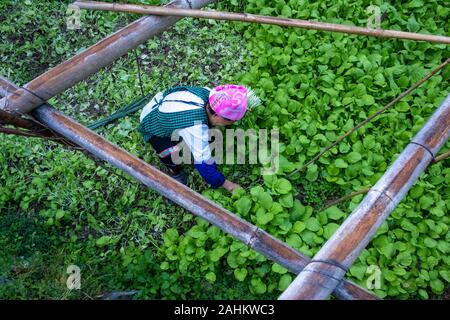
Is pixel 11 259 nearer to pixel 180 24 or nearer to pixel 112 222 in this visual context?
pixel 112 222

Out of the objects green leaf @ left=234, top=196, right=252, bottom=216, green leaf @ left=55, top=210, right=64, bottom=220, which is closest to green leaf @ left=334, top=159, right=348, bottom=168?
green leaf @ left=234, top=196, right=252, bottom=216

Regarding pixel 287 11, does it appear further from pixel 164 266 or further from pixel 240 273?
pixel 164 266

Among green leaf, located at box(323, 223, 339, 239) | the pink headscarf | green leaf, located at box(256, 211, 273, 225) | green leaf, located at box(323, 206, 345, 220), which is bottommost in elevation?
green leaf, located at box(323, 223, 339, 239)

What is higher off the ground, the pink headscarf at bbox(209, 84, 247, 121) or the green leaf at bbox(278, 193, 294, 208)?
the pink headscarf at bbox(209, 84, 247, 121)

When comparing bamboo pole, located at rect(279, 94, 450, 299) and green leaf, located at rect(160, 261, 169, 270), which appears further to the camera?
green leaf, located at rect(160, 261, 169, 270)

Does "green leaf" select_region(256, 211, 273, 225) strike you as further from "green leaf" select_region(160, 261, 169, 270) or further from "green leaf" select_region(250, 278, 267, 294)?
"green leaf" select_region(160, 261, 169, 270)

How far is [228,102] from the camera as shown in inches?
135

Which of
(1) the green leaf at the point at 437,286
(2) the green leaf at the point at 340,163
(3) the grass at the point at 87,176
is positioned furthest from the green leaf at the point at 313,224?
(1) the green leaf at the point at 437,286

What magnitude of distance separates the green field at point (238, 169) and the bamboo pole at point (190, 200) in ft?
4.04

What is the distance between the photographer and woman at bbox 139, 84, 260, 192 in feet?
11.4

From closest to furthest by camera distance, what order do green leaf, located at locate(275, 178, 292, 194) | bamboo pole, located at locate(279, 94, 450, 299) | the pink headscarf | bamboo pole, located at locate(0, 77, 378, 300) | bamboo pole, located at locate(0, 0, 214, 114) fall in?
1. bamboo pole, located at locate(279, 94, 450, 299)
2. bamboo pole, located at locate(0, 77, 378, 300)
3. bamboo pole, located at locate(0, 0, 214, 114)
4. the pink headscarf
5. green leaf, located at locate(275, 178, 292, 194)

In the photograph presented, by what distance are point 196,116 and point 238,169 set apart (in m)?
0.93

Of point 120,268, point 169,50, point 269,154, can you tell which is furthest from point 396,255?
point 169,50

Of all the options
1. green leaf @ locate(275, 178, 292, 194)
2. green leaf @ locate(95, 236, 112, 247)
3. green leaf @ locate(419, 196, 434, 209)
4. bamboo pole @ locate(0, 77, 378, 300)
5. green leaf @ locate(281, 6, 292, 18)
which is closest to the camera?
bamboo pole @ locate(0, 77, 378, 300)
